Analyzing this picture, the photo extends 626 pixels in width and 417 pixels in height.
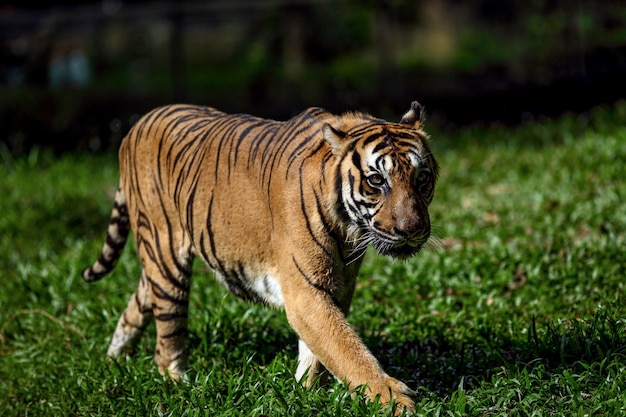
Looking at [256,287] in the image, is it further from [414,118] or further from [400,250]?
[414,118]

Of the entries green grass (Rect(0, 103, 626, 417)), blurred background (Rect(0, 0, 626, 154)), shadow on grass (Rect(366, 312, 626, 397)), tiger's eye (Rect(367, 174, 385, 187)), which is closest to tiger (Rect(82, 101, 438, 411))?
tiger's eye (Rect(367, 174, 385, 187))

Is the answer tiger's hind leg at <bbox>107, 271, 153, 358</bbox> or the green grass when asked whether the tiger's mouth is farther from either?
tiger's hind leg at <bbox>107, 271, 153, 358</bbox>

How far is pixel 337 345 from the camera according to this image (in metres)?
3.84

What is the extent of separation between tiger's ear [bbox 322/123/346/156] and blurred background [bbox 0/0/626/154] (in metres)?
7.51

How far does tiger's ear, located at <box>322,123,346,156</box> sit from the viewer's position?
3.86 meters

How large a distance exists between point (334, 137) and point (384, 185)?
310 mm

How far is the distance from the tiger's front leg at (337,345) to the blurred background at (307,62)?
752 centimetres

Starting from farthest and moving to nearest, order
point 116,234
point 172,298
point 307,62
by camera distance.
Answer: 1. point 307,62
2. point 116,234
3. point 172,298

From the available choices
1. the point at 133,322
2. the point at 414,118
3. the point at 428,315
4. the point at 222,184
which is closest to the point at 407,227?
the point at 414,118

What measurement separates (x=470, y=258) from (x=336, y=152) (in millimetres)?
2705

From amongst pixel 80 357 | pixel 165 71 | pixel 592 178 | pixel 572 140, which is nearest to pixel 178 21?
pixel 165 71

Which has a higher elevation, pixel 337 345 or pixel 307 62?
pixel 337 345

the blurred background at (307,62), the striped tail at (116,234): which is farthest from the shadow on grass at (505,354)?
the blurred background at (307,62)

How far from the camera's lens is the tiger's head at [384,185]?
371 cm
